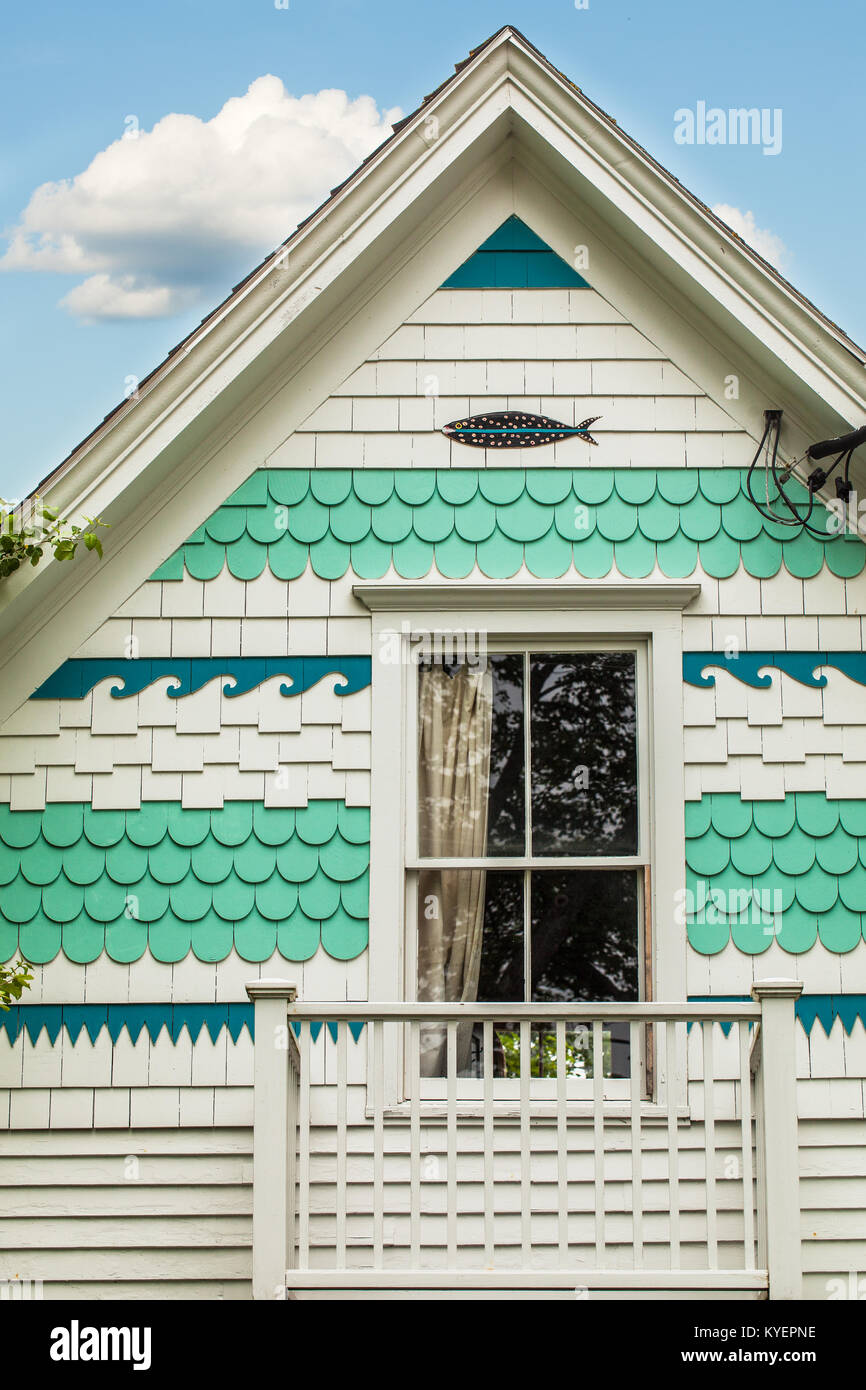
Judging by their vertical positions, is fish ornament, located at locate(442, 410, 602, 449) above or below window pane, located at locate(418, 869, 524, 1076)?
above

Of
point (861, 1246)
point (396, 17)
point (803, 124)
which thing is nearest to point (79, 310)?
point (396, 17)

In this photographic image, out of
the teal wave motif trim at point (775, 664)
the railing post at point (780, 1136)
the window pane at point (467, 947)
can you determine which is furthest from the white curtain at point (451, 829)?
the railing post at point (780, 1136)

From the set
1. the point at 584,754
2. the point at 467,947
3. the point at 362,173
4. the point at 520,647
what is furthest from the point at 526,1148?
the point at 362,173

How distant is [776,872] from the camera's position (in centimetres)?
517

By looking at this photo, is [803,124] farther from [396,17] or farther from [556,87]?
[396,17]

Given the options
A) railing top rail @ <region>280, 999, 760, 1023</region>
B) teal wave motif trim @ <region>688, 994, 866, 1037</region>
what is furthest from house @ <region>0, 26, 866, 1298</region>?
railing top rail @ <region>280, 999, 760, 1023</region>

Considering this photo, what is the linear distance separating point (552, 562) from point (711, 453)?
2.79 ft

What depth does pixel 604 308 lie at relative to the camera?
5.54 m

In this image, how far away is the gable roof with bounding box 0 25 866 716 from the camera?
5102mm

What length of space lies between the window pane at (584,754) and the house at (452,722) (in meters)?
0.02

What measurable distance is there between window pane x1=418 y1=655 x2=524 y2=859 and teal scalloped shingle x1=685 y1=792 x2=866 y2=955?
752 millimetres

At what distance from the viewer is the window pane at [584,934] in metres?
5.15

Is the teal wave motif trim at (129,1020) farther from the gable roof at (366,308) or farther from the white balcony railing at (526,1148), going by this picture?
the gable roof at (366,308)

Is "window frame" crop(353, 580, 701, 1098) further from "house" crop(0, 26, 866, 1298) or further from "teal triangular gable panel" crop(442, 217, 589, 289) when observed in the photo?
"teal triangular gable panel" crop(442, 217, 589, 289)
